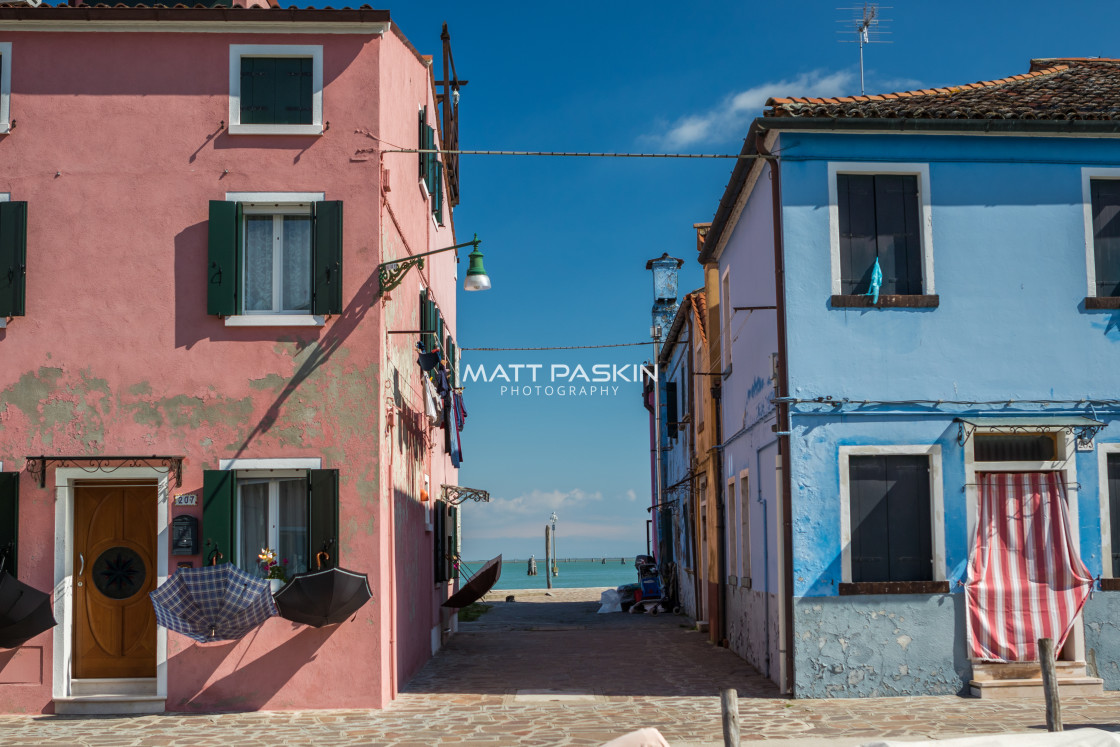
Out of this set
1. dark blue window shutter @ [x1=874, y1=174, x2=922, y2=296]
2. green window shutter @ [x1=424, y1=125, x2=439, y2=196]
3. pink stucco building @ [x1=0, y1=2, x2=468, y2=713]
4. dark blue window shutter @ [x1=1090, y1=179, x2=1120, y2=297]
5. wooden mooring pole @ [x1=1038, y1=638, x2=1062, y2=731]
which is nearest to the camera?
wooden mooring pole @ [x1=1038, y1=638, x2=1062, y2=731]

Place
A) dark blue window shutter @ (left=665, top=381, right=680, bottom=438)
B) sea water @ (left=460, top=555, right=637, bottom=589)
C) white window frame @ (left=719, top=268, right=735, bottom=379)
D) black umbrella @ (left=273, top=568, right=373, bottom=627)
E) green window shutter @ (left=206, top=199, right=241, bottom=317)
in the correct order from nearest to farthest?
black umbrella @ (left=273, top=568, right=373, bottom=627), green window shutter @ (left=206, top=199, right=241, bottom=317), white window frame @ (left=719, top=268, right=735, bottom=379), dark blue window shutter @ (left=665, top=381, right=680, bottom=438), sea water @ (left=460, top=555, right=637, bottom=589)

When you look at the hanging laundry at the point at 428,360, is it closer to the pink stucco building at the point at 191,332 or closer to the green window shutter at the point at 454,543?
the pink stucco building at the point at 191,332

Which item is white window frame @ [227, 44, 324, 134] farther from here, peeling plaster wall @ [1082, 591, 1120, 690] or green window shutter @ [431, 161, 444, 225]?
peeling plaster wall @ [1082, 591, 1120, 690]

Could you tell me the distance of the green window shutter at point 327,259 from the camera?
514 inches

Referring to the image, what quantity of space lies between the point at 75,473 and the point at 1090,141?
477 inches

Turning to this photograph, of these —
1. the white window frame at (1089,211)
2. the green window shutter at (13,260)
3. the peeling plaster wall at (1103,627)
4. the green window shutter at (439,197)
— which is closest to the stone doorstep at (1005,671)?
the peeling plaster wall at (1103,627)

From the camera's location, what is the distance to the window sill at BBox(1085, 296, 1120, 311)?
44.9 ft

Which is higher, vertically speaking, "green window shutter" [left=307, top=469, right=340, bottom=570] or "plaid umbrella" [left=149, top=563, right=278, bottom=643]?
"green window shutter" [left=307, top=469, right=340, bottom=570]

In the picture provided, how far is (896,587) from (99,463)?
878 centimetres

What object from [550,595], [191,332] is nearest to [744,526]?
[191,332]

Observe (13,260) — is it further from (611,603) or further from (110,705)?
(611,603)

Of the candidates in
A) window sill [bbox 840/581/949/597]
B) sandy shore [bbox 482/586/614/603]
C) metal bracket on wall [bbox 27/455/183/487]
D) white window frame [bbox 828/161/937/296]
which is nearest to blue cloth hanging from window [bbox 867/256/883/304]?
white window frame [bbox 828/161/937/296]

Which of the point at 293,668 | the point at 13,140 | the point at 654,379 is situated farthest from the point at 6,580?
the point at 654,379

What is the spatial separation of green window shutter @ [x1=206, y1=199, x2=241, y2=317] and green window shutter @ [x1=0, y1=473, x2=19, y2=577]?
284 cm
